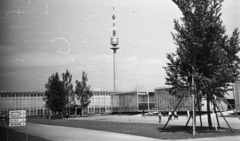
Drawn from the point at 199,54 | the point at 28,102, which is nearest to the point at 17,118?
the point at 199,54

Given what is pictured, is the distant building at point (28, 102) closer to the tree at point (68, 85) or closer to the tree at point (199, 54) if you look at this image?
the tree at point (68, 85)

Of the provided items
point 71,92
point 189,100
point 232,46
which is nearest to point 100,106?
point 71,92

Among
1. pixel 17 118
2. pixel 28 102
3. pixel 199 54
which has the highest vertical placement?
pixel 199 54

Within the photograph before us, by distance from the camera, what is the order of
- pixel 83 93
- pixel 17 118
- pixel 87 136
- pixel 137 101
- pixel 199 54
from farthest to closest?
pixel 137 101, pixel 83 93, pixel 199 54, pixel 87 136, pixel 17 118

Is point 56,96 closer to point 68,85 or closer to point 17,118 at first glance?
point 68,85

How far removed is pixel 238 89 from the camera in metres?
50.5

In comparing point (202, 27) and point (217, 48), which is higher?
point (202, 27)

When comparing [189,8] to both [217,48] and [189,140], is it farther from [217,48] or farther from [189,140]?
[189,140]

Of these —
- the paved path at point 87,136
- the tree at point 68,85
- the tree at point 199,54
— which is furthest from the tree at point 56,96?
the tree at point 199,54

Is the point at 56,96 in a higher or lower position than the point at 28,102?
higher

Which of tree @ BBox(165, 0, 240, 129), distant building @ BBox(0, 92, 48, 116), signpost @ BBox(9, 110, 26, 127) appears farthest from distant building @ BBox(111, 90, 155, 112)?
signpost @ BBox(9, 110, 26, 127)

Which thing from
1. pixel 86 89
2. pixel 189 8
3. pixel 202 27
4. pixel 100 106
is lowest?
pixel 100 106

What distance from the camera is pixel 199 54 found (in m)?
23.0

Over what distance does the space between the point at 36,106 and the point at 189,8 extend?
7592cm
